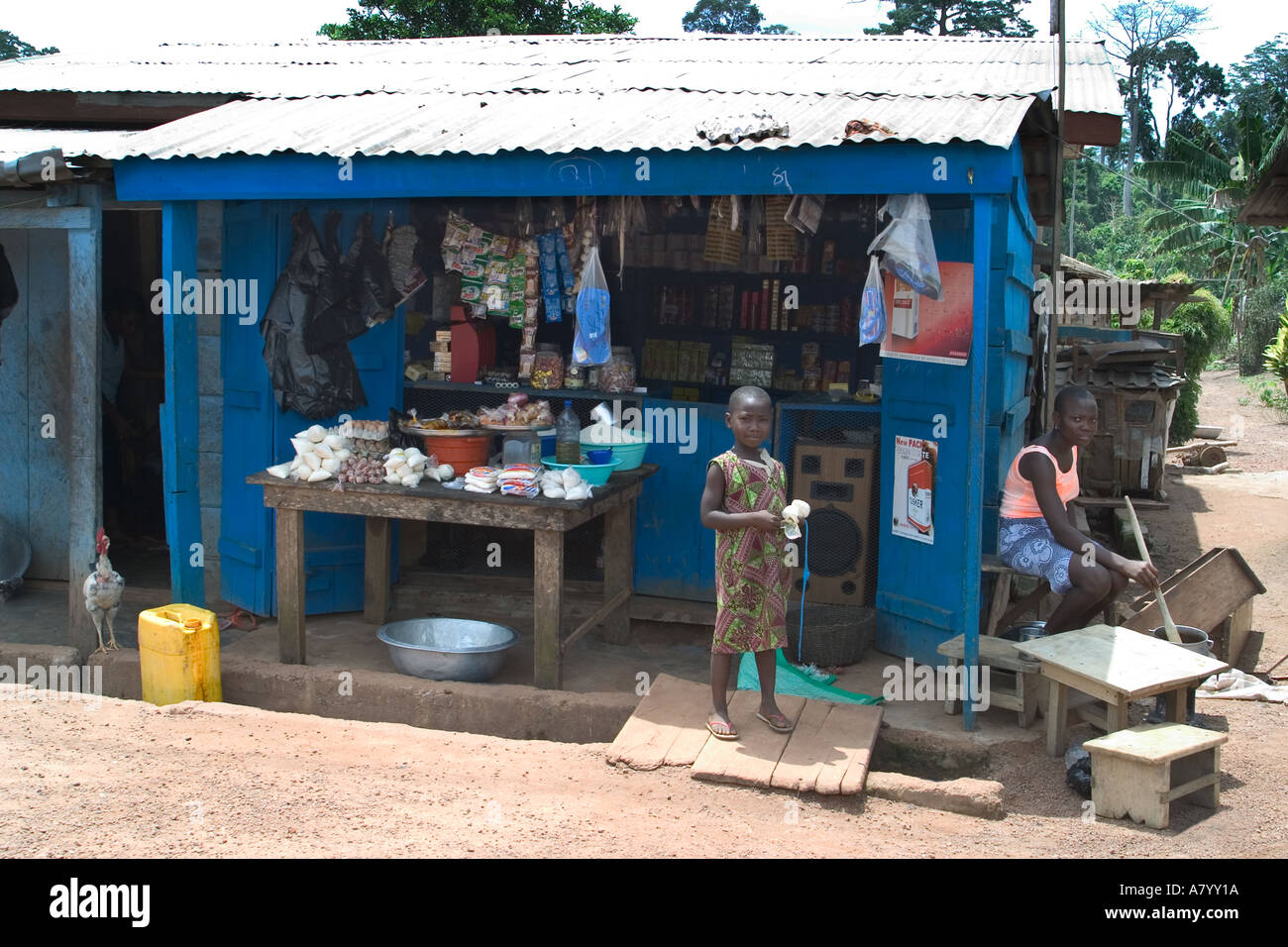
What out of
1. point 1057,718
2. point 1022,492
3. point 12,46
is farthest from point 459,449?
point 12,46

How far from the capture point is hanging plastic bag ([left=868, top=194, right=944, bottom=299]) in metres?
5.58

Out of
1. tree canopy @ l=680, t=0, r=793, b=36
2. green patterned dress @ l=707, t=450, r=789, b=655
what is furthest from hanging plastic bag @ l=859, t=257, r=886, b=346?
tree canopy @ l=680, t=0, r=793, b=36

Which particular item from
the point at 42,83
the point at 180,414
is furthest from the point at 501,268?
the point at 42,83

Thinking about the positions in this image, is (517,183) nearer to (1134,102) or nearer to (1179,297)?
(1179,297)

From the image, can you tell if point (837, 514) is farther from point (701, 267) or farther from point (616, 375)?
point (701, 267)

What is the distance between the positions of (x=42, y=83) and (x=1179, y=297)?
13.0 meters

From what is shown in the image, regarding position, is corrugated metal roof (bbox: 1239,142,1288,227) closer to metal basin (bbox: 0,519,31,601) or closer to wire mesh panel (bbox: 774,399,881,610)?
wire mesh panel (bbox: 774,399,881,610)

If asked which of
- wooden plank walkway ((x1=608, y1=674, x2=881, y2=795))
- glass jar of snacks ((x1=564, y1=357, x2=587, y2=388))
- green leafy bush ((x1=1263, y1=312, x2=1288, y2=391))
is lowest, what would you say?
wooden plank walkway ((x1=608, y1=674, x2=881, y2=795))

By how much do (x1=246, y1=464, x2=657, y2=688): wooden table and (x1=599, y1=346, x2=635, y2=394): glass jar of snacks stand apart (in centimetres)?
64

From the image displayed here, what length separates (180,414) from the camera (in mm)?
6816

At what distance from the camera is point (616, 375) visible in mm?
7562

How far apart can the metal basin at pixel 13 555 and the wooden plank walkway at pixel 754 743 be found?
195 inches

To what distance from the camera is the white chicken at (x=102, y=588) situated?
642cm

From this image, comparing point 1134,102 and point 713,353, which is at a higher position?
point 1134,102
